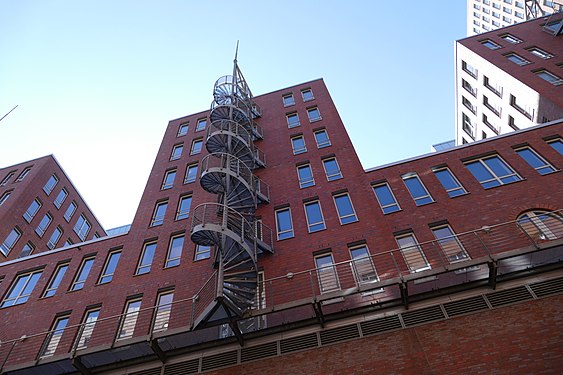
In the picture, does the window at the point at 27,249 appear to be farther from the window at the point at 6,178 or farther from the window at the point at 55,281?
the window at the point at 55,281

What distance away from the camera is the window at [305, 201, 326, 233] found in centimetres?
1824

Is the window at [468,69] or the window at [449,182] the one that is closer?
the window at [449,182]

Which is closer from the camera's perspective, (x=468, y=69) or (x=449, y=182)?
(x=449, y=182)

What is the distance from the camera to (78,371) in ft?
47.8

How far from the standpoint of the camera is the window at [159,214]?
21.6 meters

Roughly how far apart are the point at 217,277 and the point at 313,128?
45.2ft

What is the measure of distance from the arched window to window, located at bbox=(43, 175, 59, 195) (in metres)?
38.4

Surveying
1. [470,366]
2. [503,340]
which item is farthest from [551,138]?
[470,366]

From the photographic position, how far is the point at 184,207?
72.8 feet

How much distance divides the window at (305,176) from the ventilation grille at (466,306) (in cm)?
940

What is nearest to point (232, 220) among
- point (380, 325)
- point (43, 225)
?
point (380, 325)

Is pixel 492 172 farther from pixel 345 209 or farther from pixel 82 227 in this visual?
pixel 82 227

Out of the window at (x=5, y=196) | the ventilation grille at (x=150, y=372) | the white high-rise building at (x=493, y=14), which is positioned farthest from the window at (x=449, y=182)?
the white high-rise building at (x=493, y=14)

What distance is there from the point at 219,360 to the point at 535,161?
16.4 m
